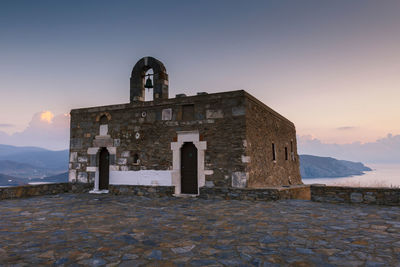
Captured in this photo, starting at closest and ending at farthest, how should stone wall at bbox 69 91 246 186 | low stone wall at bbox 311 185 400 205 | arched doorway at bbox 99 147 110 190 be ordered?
low stone wall at bbox 311 185 400 205, stone wall at bbox 69 91 246 186, arched doorway at bbox 99 147 110 190

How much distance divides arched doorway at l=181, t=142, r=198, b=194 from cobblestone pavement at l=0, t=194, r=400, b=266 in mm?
2824

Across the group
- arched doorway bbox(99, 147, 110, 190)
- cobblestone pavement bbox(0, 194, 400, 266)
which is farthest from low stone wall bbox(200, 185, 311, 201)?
arched doorway bbox(99, 147, 110, 190)

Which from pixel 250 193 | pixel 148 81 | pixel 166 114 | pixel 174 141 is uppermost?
pixel 148 81

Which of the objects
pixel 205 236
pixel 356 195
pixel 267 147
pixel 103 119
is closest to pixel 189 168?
pixel 267 147

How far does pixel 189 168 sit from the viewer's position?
987 cm

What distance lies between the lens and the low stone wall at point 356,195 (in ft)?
23.0

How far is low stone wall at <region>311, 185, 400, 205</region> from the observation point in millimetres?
7023

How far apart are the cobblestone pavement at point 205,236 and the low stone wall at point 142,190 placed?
2.83m

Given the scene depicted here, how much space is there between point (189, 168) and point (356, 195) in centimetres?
539

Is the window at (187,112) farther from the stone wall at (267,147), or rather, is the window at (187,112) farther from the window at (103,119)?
the window at (103,119)

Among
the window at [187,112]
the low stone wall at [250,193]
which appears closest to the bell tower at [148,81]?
the window at [187,112]

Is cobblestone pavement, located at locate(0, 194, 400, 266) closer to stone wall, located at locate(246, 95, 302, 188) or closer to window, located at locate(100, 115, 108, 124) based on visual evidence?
stone wall, located at locate(246, 95, 302, 188)

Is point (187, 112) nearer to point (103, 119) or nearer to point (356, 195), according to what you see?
point (103, 119)

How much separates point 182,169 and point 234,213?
4.04 m
